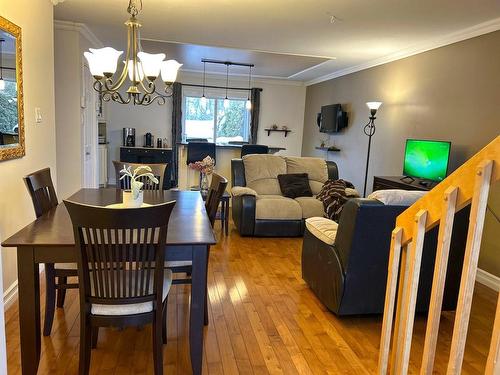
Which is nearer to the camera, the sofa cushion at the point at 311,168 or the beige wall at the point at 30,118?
the beige wall at the point at 30,118

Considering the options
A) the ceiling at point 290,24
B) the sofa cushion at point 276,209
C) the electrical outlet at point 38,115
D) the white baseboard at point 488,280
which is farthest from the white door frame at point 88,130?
the white baseboard at point 488,280

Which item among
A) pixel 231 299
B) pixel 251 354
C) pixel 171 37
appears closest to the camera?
pixel 251 354

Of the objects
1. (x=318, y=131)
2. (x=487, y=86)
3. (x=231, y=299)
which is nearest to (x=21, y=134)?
(x=231, y=299)

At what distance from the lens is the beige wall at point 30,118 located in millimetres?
2490

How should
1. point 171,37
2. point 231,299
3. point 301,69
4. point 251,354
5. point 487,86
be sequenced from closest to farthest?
point 251,354
point 231,299
point 487,86
point 171,37
point 301,69

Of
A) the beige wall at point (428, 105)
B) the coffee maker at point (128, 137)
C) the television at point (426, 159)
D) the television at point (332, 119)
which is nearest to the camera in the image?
the beige wall at point (428, 105)

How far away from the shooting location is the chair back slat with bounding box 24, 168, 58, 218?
6.69 feet

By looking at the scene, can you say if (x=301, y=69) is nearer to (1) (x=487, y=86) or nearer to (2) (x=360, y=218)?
(1) (x=487, y=86)

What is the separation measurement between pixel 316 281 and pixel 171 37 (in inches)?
146

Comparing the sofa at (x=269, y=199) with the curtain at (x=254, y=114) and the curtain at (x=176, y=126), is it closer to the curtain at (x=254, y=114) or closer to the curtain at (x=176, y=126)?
the curtain at (x=176, y=126)

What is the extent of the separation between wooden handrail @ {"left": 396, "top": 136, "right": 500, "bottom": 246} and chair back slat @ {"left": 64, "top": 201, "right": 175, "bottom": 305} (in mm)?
976

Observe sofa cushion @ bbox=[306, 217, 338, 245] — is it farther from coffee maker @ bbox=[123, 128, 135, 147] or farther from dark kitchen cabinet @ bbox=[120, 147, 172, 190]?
coffee maker @ bbox=[123, 128, 135, 147]

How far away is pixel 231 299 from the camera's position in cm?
285

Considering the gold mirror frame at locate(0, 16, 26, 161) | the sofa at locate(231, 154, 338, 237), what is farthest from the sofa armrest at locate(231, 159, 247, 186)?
the gold mirror frame at locate(0, 16, 26, 161)
